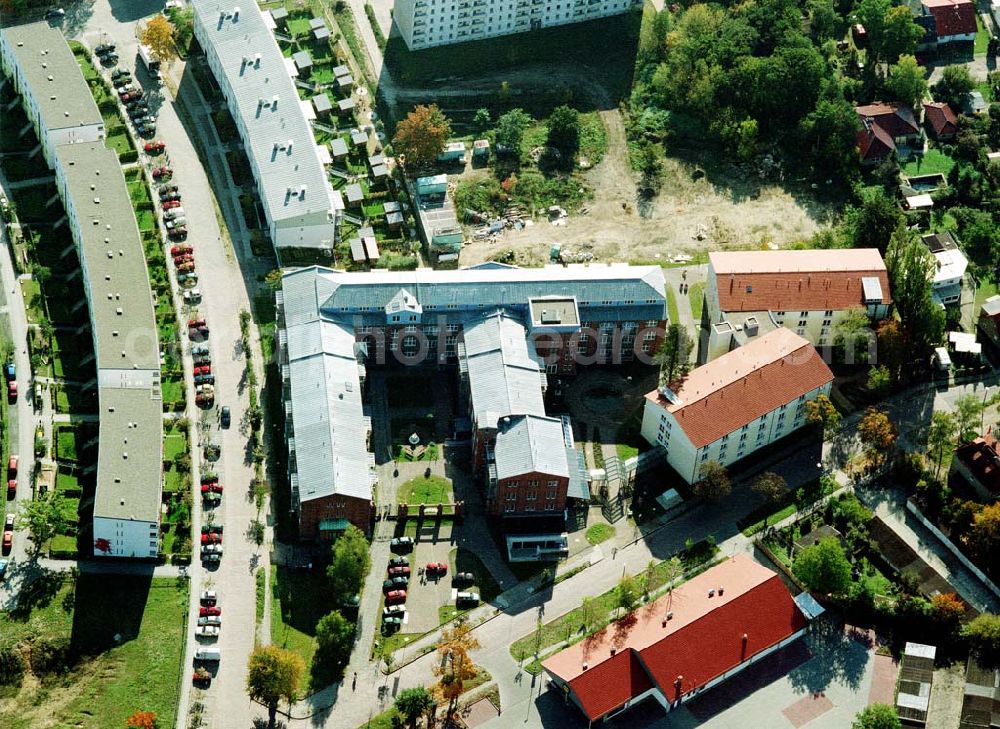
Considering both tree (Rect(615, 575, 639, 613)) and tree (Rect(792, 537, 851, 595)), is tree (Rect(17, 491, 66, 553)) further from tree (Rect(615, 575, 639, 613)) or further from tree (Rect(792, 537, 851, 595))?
tree (Rect(792, 537, 851, 595))

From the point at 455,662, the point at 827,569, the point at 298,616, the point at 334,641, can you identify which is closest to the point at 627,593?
the point at 455,662

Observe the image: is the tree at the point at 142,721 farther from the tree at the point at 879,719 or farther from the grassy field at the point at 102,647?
the tree at the point at 879,719

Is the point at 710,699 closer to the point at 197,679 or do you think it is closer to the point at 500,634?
the point at 500,634

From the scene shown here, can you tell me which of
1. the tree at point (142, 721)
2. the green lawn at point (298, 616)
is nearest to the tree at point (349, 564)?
the green lawn at point (298, 616)

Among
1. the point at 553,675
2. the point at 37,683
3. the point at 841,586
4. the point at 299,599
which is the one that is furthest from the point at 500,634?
the point at 37,683

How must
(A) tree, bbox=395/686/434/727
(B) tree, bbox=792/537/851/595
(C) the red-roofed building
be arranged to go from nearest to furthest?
(A) tree, bbox=395/686/434/727, (C) the red-roofed building, (B) tree, bbox=792/537/851/595

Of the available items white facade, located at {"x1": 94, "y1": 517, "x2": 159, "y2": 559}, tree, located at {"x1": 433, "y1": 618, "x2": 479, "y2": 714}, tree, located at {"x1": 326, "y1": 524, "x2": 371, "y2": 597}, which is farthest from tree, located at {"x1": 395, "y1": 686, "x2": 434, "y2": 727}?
white facade, located at {"x1": 94, "y1": 517, "x2": 159, "y2": 559}

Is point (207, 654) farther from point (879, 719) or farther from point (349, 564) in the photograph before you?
point (879, 719)
